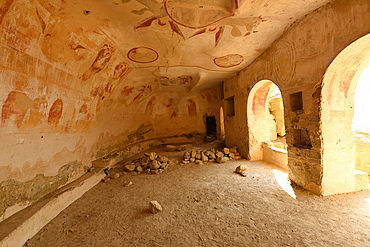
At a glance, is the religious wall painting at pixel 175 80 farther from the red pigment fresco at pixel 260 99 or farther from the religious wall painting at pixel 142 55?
the red pigment fresco at pixel 260 99

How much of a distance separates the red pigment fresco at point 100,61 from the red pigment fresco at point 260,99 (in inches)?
191

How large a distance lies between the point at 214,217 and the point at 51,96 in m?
3.72

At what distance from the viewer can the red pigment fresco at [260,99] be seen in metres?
5.87

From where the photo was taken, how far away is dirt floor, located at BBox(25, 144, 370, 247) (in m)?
2.28

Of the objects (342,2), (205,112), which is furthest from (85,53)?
(205,112)

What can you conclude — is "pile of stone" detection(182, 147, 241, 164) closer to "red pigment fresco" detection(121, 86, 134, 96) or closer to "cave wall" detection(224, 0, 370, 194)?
"cave wall" detection(224, 0, 370, 194)

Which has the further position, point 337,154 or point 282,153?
point 282,153

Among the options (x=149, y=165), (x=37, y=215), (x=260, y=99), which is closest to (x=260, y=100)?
(x=260, y=99)

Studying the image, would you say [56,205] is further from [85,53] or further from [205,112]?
[205,112]

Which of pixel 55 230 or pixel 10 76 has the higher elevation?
pixel 10 76

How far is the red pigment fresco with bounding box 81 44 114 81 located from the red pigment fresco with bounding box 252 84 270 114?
15.9 feet

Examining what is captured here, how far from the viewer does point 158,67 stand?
553 cm

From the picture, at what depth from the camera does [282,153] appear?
5.02 meters

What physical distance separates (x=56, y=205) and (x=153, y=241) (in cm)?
219
